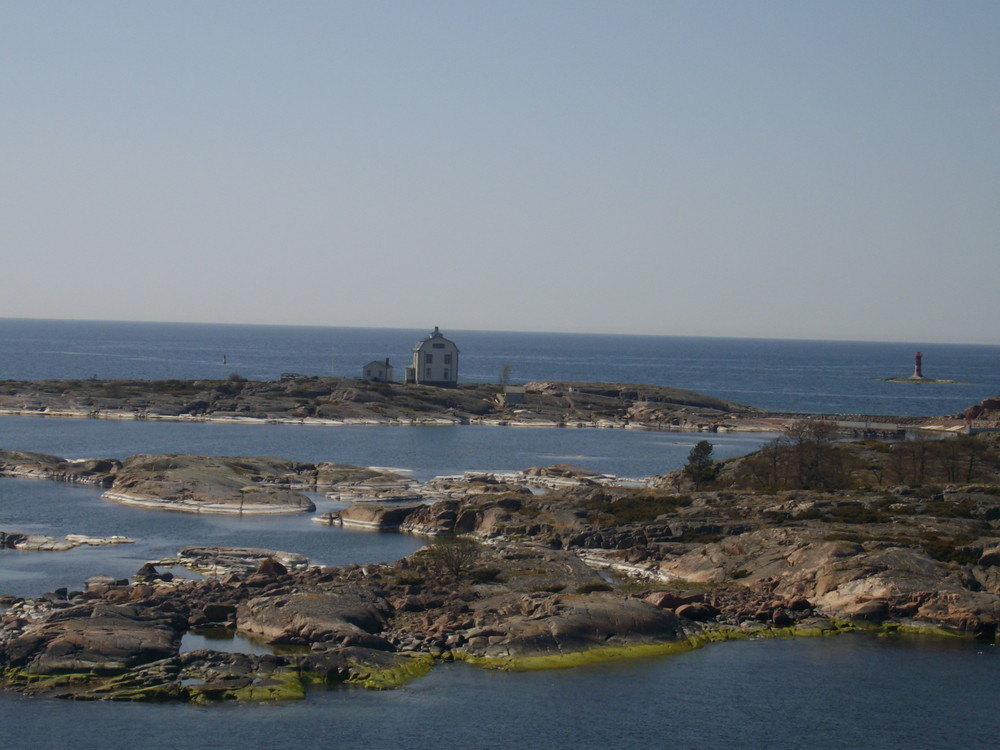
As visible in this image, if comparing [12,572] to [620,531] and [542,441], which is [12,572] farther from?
[542,441]

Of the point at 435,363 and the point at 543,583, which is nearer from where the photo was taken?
the point at 543,583

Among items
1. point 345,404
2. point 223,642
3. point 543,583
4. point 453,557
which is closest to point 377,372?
point 345,404

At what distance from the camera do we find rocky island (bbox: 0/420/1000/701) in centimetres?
3675

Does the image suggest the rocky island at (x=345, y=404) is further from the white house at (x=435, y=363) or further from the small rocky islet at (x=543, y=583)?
the small rocky islet at (x=543, y=583)

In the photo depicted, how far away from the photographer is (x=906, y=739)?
1341 inches

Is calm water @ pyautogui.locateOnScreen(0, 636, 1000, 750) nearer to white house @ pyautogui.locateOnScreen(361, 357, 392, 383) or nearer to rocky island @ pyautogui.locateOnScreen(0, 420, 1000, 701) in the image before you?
rocky island @ pyautogui.locateOnScreen(0, 420, 1000, 701)

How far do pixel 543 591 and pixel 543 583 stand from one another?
178 centimetres

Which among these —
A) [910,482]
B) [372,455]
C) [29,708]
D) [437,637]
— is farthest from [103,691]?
[372,455]

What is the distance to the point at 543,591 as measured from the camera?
45719mm

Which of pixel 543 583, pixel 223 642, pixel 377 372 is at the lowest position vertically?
pixel 223 642

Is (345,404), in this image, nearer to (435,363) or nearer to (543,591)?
(435,363)

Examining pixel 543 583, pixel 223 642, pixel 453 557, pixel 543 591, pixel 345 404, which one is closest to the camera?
pixel 223 642

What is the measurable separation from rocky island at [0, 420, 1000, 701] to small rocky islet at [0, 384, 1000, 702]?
0.10 metres

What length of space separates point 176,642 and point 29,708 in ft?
20.4
